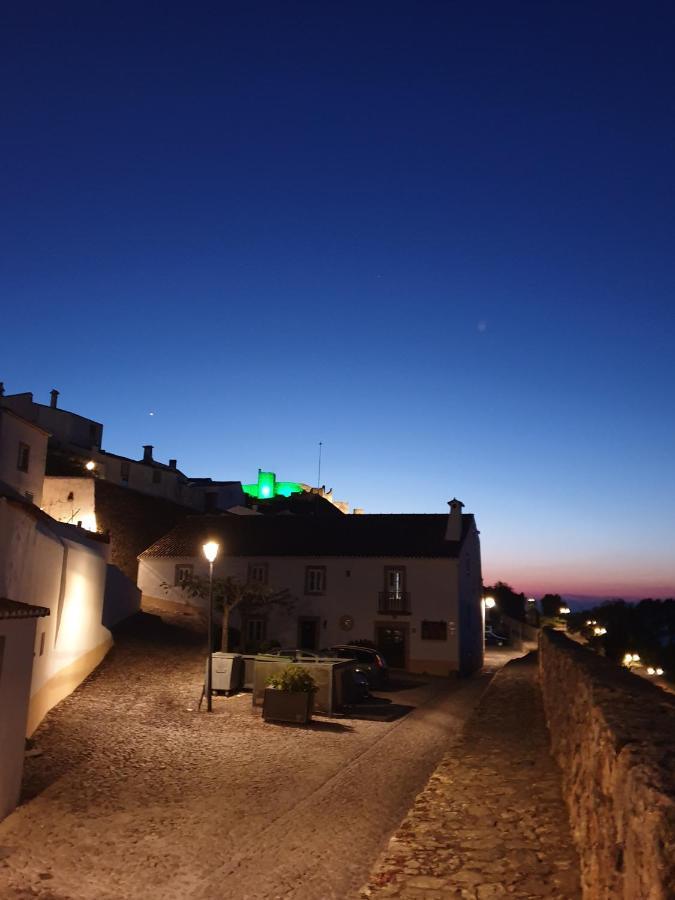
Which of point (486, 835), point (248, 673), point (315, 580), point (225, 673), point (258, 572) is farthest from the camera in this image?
point (258, 572)

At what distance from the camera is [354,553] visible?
33219 mm

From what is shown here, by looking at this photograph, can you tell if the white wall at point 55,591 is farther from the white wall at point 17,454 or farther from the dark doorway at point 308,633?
the dark doorway at point 308,633

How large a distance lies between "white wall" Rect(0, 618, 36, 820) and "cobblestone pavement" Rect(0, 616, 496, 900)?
45 cm

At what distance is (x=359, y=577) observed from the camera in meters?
32.8

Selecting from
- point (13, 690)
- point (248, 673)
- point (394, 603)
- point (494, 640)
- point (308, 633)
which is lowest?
point (494, 640)

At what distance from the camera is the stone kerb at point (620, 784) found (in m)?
3.39

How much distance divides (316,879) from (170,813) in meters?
3.14

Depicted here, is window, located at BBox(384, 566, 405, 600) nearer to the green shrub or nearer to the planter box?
the green shrub

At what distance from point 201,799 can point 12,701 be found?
327cm

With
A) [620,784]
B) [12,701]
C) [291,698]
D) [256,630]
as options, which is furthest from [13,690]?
[256,630]

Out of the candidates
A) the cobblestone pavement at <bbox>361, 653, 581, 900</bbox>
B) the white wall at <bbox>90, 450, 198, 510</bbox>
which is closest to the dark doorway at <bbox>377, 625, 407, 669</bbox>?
the white wall at <bbox>90, 450, 198, 510</bbox>

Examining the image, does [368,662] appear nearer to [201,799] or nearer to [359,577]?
[359,577]

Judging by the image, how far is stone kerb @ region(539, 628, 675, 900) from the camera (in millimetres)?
3387

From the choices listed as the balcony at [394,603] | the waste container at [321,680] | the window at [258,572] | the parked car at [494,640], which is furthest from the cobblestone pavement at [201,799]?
the parked car at [494,640]
